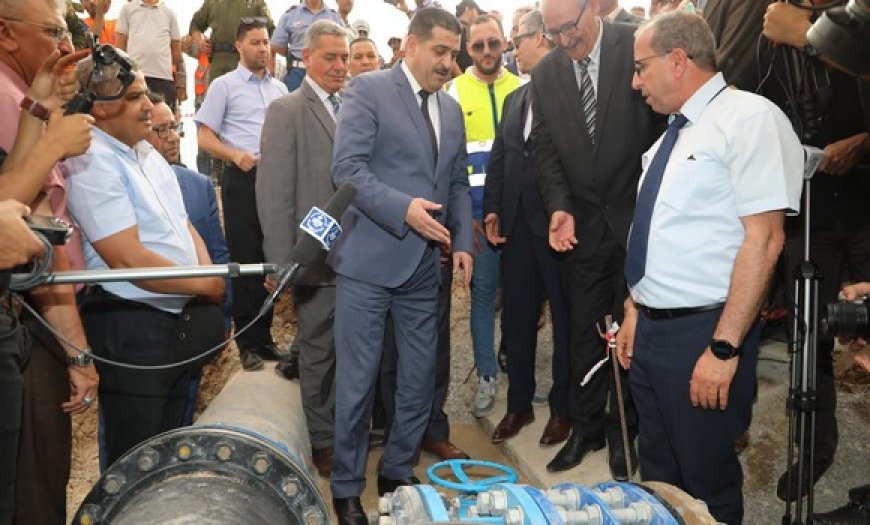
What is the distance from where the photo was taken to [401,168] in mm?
4004

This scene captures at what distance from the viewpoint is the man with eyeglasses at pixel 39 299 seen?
7.41 ft

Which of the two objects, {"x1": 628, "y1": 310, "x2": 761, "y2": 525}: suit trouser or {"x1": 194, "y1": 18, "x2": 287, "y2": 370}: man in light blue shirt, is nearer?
{"x1": 628, "y1": 310, "x2": 761, "y2": 525}: suit trouser

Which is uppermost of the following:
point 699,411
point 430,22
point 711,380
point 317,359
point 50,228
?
point 430,22

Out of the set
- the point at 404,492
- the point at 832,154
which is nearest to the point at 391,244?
the point at 832,154

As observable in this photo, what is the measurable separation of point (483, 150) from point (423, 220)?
1.73 metres

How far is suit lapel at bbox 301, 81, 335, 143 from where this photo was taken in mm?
4531

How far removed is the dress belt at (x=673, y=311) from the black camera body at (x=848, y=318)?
17.9 inches

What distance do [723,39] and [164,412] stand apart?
2.80 meters

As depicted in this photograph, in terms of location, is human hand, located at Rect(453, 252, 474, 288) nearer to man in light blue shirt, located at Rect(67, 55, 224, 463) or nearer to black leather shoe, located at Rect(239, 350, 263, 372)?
man in light blue shirt, located at Rect(67, 55, 224, 463)

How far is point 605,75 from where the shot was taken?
3.97 metres

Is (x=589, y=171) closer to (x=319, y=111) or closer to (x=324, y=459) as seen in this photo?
(x=319, y=111)

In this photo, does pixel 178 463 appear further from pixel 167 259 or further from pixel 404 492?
pixel 167 259

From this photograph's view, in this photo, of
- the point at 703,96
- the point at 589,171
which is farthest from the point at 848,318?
the point at 589,171

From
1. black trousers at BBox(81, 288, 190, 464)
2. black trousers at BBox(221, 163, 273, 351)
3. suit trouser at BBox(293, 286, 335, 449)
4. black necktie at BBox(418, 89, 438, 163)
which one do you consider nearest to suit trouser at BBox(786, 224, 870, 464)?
black necktie at BBox(418, 89, 438, 163)
